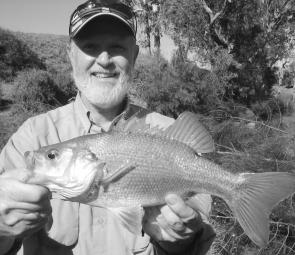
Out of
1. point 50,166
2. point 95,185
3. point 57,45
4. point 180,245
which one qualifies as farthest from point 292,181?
point 57,45

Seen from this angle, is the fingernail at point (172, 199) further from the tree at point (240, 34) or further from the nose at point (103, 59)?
the tree at point (240, 34)

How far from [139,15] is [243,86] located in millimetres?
7383

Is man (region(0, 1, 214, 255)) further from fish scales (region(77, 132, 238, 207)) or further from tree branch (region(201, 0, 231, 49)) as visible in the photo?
tree branch (region(201, 0, 231, 49))

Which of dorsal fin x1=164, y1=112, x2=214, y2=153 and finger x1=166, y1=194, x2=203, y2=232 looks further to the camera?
dorsal fin x1=164, y1=112, x2=214, y2=153

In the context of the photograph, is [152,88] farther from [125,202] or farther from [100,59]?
[125,202]

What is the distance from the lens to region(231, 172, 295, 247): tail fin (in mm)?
2168

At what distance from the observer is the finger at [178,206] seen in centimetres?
223

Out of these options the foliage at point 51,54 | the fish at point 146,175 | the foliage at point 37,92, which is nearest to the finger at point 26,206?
the fish at point 146,175

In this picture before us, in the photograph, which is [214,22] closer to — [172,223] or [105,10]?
[105,10]

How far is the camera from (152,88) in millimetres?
11484

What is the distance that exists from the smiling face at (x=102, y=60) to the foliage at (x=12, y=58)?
42.2 ft

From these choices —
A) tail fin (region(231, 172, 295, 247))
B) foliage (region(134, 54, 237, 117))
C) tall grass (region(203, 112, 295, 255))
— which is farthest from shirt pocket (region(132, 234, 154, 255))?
foliage (region(134, 54, 237, 117))

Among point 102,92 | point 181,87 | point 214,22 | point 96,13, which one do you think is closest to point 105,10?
point 96,13

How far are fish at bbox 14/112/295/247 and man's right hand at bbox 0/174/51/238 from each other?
81 mm
